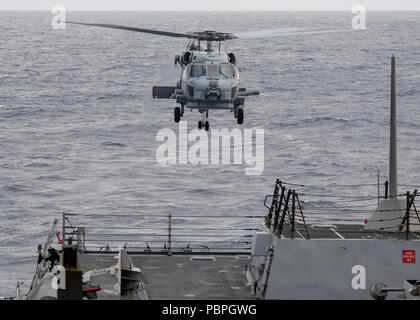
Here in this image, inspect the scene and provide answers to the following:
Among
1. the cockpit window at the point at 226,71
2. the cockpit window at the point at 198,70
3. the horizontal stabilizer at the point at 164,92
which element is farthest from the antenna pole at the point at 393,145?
the horizontal stabilizer at the point at 164,92

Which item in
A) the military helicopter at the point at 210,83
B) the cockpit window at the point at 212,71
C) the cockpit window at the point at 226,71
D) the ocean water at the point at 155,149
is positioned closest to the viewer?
the military helicopter at the point at 210,83

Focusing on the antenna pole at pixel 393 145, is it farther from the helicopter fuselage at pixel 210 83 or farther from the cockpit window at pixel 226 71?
the cockpit window at pixel 226 71

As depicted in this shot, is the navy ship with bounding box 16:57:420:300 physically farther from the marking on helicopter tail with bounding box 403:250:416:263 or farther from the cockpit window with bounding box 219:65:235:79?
the cockpit window with bounding box 219:65:235:79

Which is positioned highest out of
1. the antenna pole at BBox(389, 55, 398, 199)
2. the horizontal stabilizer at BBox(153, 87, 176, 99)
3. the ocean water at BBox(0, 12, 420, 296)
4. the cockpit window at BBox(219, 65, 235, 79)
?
the cockpit window at BBox(219, 65, 235, 79)

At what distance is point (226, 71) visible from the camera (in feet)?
163

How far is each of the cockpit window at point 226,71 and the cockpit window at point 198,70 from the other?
3.04ft

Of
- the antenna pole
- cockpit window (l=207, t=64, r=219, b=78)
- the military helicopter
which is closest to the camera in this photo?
the antenna pole

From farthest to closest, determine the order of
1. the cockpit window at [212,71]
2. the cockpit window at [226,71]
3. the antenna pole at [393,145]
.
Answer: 1. the cockpit window at [226,71]
2. the cockpit window at [212,71]
3. the antenna pole at [393,145]

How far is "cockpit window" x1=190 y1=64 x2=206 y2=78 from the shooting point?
49.4 meters

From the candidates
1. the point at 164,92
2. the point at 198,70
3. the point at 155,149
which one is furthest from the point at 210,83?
the point at 155,149

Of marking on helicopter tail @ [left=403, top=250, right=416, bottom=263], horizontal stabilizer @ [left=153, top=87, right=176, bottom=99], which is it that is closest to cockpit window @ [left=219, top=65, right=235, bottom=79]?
horizontal stabilizer @ [left=153, top=87, right=176, bottom=99]

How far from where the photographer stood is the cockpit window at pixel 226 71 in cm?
4933

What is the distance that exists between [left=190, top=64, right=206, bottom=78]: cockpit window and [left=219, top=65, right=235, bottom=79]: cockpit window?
0.93 metres
